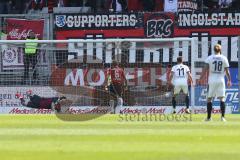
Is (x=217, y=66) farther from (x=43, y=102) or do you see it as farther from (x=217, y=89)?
(x=43, y=102)

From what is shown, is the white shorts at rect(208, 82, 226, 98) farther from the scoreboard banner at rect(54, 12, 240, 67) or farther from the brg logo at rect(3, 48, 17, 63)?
the brg logo at rect(3, 48, 17, 63)

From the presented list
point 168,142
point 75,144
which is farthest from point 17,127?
point 168,142

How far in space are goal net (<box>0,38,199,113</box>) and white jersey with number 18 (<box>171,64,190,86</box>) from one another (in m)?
0.46

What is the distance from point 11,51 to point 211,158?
35.4ft

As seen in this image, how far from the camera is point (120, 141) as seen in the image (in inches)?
405

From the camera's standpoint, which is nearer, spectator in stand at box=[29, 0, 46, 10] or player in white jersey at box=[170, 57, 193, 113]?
player in white jersey at box=[170, 57, 193, 113]

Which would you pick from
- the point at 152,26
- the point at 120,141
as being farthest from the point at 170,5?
the point at 120,141

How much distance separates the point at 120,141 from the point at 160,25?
9.94 m

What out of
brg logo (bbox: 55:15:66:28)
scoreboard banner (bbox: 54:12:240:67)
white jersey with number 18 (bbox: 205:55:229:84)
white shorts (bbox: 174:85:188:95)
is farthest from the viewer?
brg logo (bbox: 55:15:66:28)

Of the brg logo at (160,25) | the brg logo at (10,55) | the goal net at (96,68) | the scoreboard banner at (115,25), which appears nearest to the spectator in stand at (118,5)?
the scoreboard banner at (115,25)

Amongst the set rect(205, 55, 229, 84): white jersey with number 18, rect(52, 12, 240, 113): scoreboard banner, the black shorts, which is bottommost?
the black shorts

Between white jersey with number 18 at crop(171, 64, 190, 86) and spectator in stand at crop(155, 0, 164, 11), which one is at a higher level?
spectator in stand at crop(155, 0, 164, 11)

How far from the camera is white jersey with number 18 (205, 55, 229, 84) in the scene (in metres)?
14.2

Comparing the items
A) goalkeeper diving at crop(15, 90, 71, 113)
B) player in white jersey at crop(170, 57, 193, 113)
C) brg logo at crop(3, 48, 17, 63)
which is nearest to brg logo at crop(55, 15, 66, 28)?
brg logo at crop(3, 48, 17, 63)
